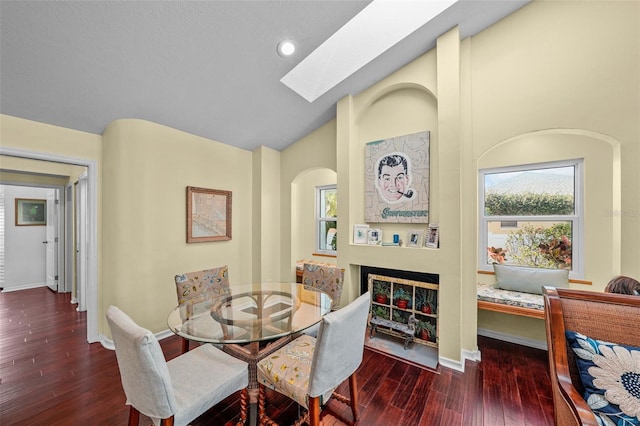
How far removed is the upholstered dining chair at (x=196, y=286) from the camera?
2.18m

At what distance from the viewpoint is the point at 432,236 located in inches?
96.8

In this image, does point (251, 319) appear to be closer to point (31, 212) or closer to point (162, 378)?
point (162, 378)

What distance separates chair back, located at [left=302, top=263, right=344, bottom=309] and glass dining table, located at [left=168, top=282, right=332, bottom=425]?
0.80ft

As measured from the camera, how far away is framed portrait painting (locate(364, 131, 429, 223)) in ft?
8.54

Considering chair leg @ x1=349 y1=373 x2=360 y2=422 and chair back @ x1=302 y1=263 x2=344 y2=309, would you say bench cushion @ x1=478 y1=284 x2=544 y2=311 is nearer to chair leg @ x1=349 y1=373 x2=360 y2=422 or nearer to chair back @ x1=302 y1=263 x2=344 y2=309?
chair back @ x1=302 y1=263 x2=344 y2=309

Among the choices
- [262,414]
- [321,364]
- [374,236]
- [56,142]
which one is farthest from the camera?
[374,236]

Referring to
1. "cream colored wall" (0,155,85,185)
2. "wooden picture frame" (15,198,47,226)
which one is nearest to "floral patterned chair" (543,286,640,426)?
→ "cream colored wall" (0,155,85,185)

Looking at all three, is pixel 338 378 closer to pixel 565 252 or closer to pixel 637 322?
pixel 637 322

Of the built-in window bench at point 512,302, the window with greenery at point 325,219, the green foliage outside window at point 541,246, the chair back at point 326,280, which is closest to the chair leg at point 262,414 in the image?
the chair back at point 326,280

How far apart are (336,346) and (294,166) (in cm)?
295

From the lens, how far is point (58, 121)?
7.66 ft

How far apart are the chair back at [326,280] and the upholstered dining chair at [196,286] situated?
91cm

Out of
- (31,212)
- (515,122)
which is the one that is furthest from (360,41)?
(31,212)

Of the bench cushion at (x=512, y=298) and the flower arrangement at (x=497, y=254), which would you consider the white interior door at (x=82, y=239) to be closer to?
the bench cushion at (x=512, y=298)
